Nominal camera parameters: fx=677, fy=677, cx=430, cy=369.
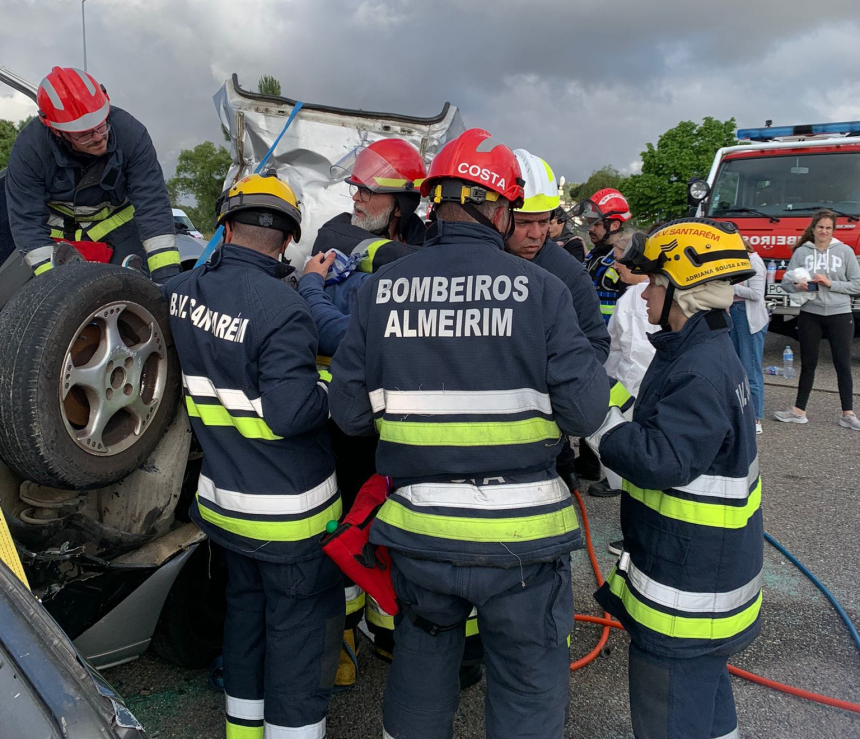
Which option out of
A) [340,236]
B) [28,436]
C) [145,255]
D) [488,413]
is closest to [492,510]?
[488,413]

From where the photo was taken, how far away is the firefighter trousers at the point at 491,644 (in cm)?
183

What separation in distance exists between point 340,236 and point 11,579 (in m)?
1.84

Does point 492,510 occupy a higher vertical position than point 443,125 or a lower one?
lower

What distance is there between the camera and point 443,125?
4488 millimetres

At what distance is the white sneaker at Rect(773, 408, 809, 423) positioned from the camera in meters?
6.46

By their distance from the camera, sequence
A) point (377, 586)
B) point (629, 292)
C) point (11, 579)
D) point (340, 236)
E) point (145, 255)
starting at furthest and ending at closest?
point (629, 292), point (145, 255), point (340, 236), point (377, 586), point (11, 579)

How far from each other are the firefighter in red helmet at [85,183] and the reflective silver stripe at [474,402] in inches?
74.7

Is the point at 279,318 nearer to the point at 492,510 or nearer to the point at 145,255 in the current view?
the point at 492,510

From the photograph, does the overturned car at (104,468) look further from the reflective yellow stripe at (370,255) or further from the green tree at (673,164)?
the green tree at (673,164)

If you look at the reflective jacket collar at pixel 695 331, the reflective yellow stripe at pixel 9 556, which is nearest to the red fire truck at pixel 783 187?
the reflective jacket collar at pixel 695 331

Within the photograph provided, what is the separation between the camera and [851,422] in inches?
246

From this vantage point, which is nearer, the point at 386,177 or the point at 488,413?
the point at 488,413

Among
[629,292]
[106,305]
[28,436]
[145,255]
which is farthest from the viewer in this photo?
[629,292]

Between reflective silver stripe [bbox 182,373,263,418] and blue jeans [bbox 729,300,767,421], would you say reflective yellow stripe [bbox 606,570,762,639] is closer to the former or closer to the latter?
reflective silver stripe [bbox 182,373,263,418]
